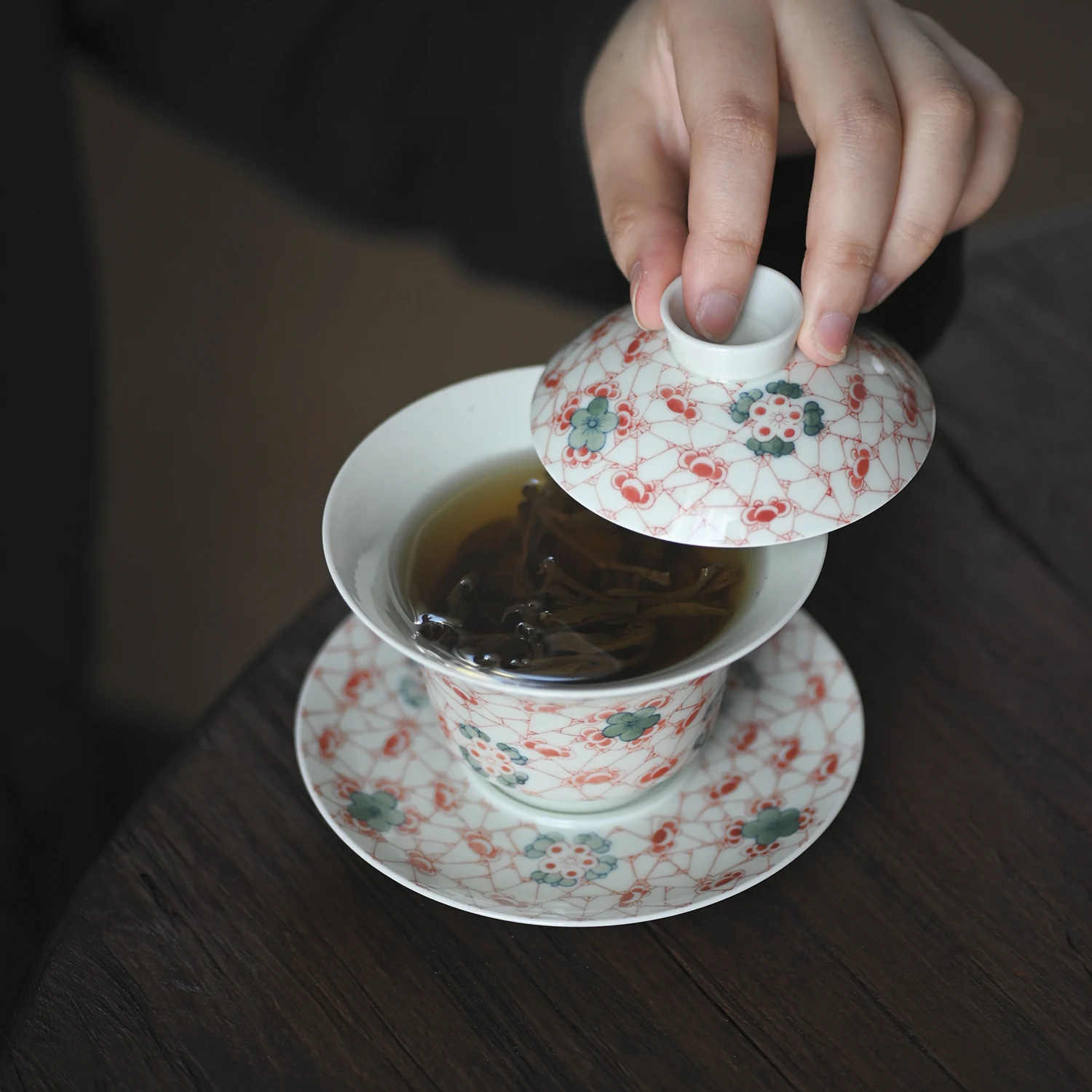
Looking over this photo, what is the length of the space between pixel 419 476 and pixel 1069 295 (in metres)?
0.69

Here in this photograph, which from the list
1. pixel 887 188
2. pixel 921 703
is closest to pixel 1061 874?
pixel 921 703

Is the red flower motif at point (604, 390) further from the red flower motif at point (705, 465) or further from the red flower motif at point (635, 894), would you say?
the red flower motif at point (635, 894)

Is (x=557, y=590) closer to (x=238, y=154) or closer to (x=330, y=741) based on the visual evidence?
(x=330, y=741)

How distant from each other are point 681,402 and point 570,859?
30 centimetres

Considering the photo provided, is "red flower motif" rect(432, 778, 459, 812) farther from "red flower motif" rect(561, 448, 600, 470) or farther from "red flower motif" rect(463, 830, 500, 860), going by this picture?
"red flower motif" rect(561, 448, 600, 470)

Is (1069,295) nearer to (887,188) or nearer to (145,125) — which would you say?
(887,188)

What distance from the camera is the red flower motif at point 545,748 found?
2.13ft

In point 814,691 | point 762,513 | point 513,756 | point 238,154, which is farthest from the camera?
point 238,154

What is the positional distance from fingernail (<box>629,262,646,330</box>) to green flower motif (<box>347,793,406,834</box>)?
0.35 m

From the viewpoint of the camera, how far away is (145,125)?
240 centimetres

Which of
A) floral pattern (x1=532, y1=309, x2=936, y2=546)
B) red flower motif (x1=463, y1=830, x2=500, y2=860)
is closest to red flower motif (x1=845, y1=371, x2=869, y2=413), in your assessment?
floral pattern (x1=532, y1=309, x2=936, y2=546)

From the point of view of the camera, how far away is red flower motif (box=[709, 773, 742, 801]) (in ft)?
2.38

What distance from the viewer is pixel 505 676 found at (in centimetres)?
64

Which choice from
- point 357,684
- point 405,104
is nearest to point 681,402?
point 357,684
